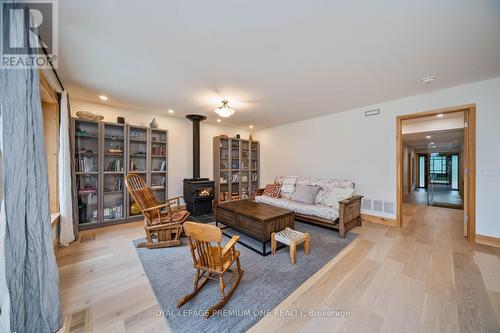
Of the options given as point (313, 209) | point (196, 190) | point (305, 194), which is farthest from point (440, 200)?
point (196, 190)

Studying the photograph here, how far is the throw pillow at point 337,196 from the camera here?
345cm

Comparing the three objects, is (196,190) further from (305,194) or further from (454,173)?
(454,173)

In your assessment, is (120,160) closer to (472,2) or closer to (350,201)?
(350,201)

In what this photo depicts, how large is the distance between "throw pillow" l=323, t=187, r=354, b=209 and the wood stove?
9.12 ft

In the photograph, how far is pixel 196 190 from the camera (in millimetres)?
4387

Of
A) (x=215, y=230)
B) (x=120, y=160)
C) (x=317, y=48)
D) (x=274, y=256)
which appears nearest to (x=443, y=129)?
(x=317, y=48)

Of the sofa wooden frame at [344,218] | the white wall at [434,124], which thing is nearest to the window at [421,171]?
the white wall at [434,124]

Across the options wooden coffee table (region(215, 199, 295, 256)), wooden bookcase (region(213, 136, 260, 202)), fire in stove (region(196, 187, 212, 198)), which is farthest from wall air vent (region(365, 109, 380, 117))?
fire in stove (region(196, 187, 212, 198))

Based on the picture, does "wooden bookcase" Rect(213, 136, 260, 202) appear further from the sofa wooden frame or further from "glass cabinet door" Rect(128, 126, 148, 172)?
the sofa wooden frame

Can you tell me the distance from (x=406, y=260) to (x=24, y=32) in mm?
4261

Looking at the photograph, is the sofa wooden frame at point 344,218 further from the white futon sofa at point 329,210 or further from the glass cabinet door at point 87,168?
the glass cabinet door at point 87,168

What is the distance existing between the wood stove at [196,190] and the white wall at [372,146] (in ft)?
7.88

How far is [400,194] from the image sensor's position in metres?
3.51

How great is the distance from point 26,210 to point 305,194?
387 cm
